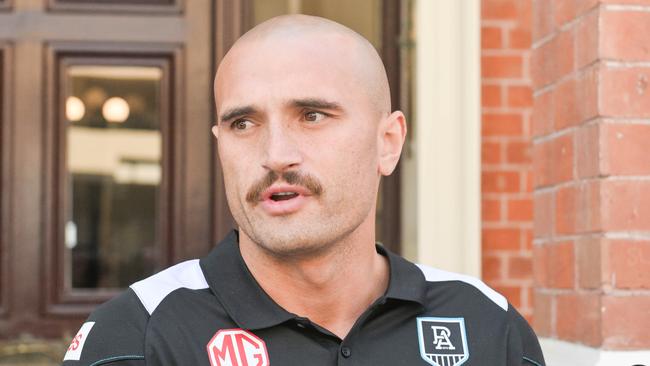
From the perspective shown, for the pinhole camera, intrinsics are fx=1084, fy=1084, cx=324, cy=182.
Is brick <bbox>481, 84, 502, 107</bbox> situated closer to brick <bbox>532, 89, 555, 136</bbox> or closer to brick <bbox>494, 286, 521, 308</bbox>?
brick <bbox>494, 286, 521, 308</bbox>

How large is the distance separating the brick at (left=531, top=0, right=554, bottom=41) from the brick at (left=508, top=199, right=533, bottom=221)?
0.88 meters

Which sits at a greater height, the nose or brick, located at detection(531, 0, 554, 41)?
brick, located at detection(531, 0, 554, 41)

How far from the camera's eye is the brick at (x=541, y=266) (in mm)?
2906

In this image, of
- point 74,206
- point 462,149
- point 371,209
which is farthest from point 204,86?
point 371,209

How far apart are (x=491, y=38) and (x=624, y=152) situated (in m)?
1.34

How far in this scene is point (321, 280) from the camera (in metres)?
2.12

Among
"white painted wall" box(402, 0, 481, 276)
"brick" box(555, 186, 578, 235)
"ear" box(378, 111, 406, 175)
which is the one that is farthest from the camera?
"white painted wall" box(402, 0, 481, 276)

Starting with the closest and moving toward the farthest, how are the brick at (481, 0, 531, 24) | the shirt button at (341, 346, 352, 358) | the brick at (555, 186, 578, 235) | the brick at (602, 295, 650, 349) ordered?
the shirt button at (341, 346, 352, 358)
the brick at (602, 295, 650, 349)
the brick at (555, 186, 578, 235)
the brick at (481, 0, 531, 24)

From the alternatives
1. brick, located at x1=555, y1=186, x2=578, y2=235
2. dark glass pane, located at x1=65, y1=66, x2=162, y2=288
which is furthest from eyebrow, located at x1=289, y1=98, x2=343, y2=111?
dark glass pane, located at x1=65, y1=66, x2=162, y2=288

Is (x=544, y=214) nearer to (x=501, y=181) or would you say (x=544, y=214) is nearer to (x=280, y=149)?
(x=501, y=181)

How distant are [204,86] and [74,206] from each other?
65 cm

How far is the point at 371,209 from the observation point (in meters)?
2.18

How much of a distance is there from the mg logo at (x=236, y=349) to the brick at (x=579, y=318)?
0.92m

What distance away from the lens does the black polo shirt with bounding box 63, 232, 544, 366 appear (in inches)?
78.6
